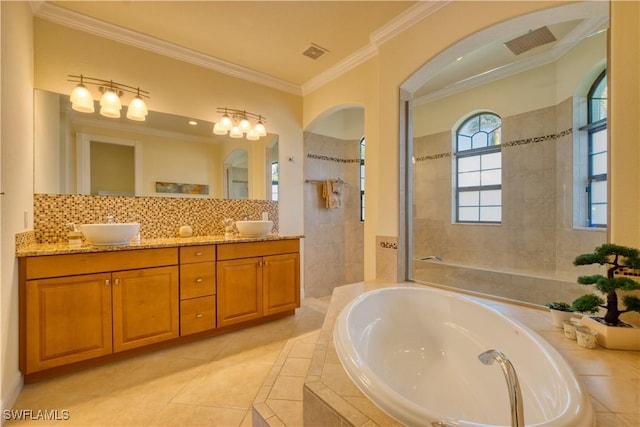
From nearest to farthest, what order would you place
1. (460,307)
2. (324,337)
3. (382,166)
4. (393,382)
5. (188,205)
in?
(324,337) < (393,382) < (460,307) < (382,166) < (188,205)

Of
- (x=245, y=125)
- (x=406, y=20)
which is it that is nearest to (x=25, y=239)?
(x=245, y=125)

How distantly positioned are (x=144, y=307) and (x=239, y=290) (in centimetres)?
75

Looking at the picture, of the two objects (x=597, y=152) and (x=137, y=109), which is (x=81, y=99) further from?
(x=597, y=152)

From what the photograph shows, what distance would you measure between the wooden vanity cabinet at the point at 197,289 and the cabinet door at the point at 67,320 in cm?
49

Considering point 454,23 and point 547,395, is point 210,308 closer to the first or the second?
point 547,395

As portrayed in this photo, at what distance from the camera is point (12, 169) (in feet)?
5.36

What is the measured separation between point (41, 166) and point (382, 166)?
275cm

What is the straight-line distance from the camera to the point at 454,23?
2049mm

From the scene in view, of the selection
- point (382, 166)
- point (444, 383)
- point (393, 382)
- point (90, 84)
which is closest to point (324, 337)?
point (393, 382)

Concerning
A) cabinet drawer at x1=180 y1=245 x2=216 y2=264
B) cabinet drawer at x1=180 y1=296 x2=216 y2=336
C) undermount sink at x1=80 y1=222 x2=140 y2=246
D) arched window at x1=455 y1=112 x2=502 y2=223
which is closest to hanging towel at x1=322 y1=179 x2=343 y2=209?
arched window at x1=455 y1=112 x2=502 y2=223

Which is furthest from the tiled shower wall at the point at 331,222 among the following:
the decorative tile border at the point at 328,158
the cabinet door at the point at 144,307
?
the cabinet door at the point at 144,307

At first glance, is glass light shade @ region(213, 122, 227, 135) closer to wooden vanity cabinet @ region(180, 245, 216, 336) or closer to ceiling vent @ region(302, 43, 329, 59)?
ceiling vent @ region(302, 43, 329, 59)

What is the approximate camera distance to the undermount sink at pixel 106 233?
198cm

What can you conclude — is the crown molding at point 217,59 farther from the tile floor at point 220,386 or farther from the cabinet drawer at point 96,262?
the tile floor at point 220,386
